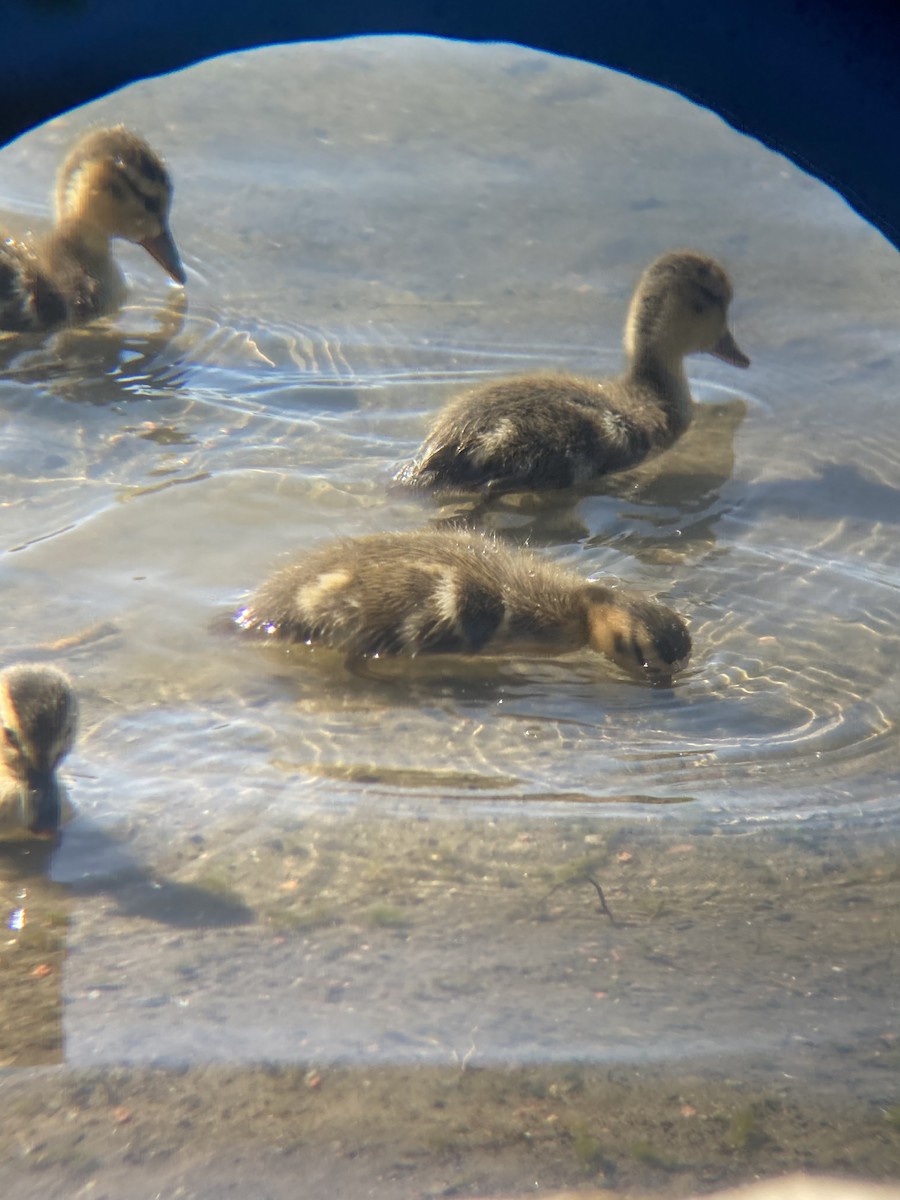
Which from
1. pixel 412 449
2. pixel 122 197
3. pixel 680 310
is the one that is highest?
pixel 680 310

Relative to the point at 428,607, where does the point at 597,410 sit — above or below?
above

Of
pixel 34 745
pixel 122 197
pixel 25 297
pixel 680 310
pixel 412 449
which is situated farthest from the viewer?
pixel 122 197

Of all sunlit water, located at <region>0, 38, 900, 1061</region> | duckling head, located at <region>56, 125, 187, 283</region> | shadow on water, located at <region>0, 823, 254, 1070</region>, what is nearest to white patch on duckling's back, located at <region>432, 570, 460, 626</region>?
sunlit water, located at <region>0, 38, 900, 1061</region>

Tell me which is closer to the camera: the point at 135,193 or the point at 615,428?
the point at 615,428

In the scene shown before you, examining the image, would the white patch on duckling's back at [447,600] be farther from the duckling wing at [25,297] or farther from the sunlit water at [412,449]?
the duckling wing at [25,297]

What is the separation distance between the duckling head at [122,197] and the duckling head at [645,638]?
2.75 meters

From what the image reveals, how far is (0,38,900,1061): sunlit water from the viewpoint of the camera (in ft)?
8.96

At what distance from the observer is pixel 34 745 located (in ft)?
8.43

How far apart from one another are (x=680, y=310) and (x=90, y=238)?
6.92 ft

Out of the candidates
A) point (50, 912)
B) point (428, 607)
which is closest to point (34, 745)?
point (50, 912)

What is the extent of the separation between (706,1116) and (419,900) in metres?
0.62

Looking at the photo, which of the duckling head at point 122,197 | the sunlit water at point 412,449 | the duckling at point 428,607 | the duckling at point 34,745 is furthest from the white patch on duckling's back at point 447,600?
the duckling head at point 122,197

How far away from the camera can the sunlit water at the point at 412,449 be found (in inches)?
107

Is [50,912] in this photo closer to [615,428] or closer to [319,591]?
[319,591]
